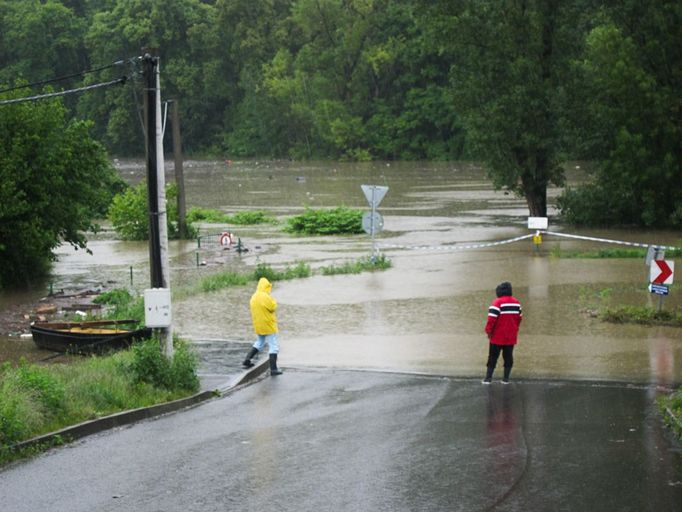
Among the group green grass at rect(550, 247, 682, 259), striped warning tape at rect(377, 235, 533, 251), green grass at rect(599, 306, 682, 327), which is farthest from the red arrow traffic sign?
striped warning tape at rect(377, 235, 533, 251)

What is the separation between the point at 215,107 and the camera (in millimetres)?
129750

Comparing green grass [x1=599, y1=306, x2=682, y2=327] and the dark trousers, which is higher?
the dark trousers

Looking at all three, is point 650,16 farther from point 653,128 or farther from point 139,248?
point 139,248

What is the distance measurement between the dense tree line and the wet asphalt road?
29787mm

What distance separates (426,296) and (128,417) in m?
14.1

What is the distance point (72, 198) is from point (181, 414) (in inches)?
769

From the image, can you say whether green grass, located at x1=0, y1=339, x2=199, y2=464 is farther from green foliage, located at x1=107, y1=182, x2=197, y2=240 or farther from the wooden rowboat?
green foliage, located at x1=107, y1=182, x2=197, y2=240

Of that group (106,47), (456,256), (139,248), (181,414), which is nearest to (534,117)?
(456,256)

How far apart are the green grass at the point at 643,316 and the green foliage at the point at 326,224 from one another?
77.4 feet

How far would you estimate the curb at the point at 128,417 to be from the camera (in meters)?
12.5

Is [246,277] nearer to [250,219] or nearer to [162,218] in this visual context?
[162,218]

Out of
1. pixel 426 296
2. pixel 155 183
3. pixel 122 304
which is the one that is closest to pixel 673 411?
pixel 155 183

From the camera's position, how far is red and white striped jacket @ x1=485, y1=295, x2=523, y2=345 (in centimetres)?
1621

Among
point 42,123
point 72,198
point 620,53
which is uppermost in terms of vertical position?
point 620,53
